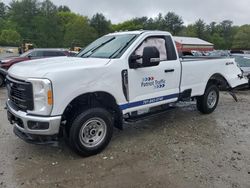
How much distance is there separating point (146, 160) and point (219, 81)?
399 centimetres

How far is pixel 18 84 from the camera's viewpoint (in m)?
4.46

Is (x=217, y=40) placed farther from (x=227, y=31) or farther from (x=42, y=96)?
(x=42, y=96)

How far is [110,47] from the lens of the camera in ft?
18.4

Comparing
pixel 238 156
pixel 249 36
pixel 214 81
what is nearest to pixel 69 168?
pixel 238 156

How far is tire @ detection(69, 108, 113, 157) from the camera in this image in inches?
177

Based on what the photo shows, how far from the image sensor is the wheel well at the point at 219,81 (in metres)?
7.36

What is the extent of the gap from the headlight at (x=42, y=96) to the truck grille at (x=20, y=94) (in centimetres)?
7

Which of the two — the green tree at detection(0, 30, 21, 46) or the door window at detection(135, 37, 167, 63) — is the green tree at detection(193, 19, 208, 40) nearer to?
the green tree at detection(0, 30, 21, 46)

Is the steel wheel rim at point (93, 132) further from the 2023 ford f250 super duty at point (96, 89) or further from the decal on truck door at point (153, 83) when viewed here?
the decal on truck door at point (153, 83)

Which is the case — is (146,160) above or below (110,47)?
below


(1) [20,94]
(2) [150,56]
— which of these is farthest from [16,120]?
(2) [150,56]

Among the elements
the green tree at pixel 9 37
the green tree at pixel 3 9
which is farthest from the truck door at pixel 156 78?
the green tree at pixel 3 9

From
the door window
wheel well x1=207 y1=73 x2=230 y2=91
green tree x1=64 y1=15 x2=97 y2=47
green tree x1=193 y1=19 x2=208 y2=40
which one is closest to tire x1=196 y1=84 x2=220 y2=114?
wheel well x1=207 y1=73 x2=230 y2=91

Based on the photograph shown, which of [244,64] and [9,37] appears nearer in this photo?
[244,64]
